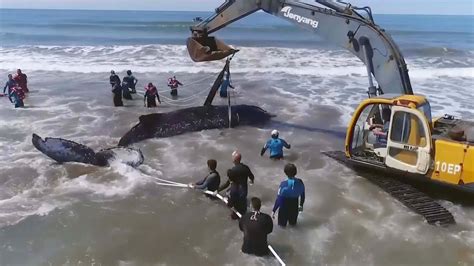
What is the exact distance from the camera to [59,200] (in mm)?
9781

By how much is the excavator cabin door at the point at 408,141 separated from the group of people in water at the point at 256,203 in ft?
8.53

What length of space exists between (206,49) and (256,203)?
725 cm

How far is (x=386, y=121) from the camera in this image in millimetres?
11438

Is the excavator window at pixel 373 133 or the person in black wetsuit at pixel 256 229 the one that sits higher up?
the excavator window at pixel 373 133

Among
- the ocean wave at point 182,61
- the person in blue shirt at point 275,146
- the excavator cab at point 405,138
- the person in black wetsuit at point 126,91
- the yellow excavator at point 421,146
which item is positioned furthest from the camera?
the ocean wave at point 182,61

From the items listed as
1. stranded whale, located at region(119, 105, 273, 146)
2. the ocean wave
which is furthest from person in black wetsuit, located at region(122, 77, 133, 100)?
the ocean wave

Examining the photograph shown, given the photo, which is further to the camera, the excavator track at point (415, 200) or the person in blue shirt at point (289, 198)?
the excavator track at point (415, 200)

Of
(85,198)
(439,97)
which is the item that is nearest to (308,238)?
(85,198)

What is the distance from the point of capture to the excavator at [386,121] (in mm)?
9273

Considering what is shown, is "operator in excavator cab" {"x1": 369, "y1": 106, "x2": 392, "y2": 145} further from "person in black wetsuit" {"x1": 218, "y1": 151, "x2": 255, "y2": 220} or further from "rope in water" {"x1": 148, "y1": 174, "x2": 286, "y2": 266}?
"rope in water" {"x1": 148, "y1": 174, "x2": 286, "y2": 266}

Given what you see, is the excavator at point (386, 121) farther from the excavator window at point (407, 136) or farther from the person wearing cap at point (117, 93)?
the person wearing cap at point (117, 93)

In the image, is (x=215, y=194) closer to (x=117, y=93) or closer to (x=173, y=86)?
(x=117, y=93)

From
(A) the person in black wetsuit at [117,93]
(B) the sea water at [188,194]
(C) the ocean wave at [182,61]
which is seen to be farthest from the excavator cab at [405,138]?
(C) the ocean wave at [182,61]

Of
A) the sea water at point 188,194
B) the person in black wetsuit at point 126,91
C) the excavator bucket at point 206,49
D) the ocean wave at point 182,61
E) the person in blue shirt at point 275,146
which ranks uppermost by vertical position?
the excavator bucket at point 206,49
